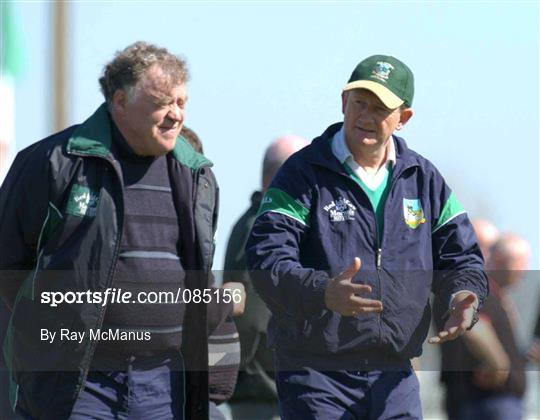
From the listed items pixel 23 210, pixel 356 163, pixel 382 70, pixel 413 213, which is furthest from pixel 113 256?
pixel 382 70

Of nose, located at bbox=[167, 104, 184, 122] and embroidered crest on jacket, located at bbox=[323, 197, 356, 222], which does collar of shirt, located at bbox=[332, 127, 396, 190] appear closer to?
embroidered crest on jacket, located at bbox=[323, 197, 356, 222]

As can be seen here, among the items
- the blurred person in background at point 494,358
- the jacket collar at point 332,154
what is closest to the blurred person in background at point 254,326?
the blurred person in background at point 494,358

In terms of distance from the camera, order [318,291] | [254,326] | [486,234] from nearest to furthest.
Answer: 1. [318,291]
2. [254,326]
3. [486,234]

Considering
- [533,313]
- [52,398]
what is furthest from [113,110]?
[533,313]

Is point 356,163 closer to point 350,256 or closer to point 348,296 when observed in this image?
point 350,256

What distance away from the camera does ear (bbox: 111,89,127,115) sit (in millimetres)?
4523

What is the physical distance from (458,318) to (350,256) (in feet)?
1.38

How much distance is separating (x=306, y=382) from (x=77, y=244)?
0.90m

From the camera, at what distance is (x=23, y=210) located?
440 centimetres

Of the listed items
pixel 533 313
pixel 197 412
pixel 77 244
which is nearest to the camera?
pixel 77 244

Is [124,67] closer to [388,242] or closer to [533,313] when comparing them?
[388,242]

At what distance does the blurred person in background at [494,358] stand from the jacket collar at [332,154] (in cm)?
208

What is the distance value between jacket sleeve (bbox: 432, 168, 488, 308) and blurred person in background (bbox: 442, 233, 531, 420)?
198cm

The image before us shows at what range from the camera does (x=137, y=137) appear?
4.49 meters
